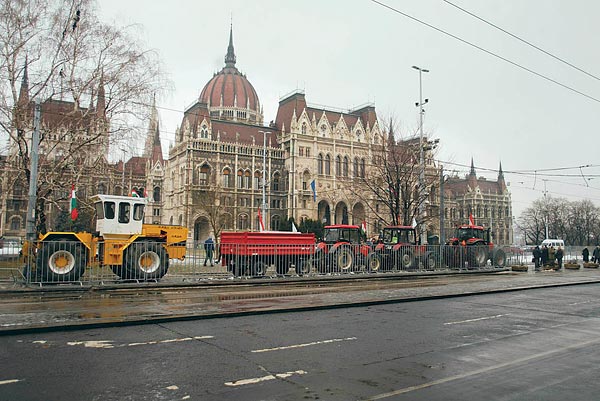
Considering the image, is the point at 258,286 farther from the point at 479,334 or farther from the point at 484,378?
the point at 484,378

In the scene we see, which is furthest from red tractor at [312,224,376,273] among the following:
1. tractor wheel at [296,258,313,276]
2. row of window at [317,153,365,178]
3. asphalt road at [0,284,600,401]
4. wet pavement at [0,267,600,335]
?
row of window at [317,153,365,178]

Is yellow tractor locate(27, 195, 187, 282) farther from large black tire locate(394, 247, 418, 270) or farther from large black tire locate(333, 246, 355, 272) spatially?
large black tire locate(394, 247, 418, 270)

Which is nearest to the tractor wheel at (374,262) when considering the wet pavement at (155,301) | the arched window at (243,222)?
the wet pavement at (155,301)

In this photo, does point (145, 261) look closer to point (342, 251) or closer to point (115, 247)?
point (115, 247)

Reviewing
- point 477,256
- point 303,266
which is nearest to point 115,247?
point 303,266

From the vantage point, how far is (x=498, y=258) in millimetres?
31094

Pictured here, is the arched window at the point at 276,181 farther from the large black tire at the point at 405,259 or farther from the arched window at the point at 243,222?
the large black tire at the point at 405,259

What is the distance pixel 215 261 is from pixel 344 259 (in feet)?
21.1

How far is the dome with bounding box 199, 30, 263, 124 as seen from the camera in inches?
3922

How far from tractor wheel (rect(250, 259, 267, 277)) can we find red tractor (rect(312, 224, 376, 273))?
3.10 m

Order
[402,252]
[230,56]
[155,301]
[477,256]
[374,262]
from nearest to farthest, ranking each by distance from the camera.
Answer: [155,301] → [374,262] → [402,252] → [477,256] → [230,56]

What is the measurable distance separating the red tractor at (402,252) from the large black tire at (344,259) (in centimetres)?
217

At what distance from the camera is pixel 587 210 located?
3524 inches

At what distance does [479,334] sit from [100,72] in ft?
71.9
